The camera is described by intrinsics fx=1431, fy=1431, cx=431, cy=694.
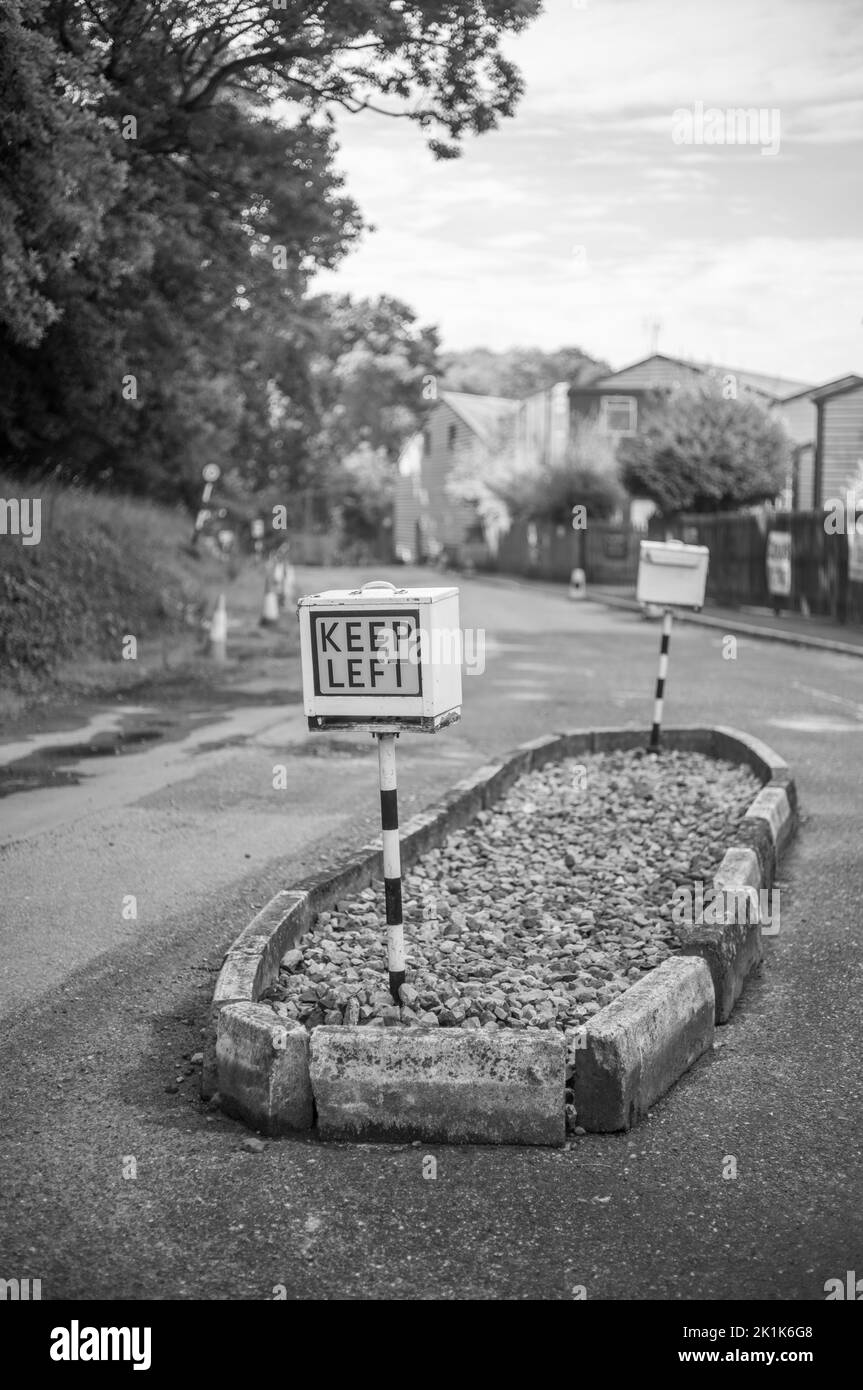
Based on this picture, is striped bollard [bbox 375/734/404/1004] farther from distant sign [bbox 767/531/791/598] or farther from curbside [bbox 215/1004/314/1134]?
distant sign [bbox 767/531/791/598]

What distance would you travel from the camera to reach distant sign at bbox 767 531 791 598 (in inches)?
1094

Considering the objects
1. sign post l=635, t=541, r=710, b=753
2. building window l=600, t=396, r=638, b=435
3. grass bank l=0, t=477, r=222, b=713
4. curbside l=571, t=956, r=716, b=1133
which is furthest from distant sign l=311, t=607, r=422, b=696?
building window l=600, t=396, r=638, b=435

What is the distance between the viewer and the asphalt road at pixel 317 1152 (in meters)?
3.71

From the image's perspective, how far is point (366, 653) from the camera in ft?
16.3

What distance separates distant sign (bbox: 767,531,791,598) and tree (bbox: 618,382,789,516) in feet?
26.5

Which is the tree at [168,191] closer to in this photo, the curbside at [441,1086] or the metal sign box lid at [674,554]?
the metal sign box lid at [674,554]

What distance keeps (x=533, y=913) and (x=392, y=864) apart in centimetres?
169

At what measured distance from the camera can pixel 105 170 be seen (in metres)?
12.2

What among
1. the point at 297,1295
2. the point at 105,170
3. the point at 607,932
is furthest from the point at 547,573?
the point at 297,1295

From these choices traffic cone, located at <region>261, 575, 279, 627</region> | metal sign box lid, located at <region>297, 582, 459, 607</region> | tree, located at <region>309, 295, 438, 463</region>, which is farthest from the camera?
tree, located at <region>309, 295, 438, 463</region>

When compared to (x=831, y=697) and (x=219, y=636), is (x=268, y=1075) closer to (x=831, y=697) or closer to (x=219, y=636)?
(x=831, y=697)

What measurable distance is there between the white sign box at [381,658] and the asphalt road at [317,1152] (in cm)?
139
